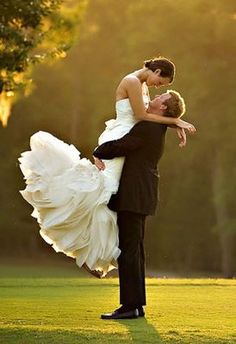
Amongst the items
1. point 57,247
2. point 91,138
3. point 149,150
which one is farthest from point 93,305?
point 91,138

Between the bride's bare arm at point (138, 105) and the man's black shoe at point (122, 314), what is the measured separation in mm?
1435

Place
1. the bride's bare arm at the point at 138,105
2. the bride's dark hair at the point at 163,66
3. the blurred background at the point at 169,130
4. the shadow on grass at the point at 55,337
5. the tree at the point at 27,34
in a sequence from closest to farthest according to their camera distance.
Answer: the shadow on grass at the point at 55,337 → the bride's bare arm at the point at 138,105 → the bride's dark hair at the point at 163,66 → the tree at the point at 27,34 → the blurred background at the point at 169,130

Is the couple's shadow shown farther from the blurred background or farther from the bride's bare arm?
the blurred background

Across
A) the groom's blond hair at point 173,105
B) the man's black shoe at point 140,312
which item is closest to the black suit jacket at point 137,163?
the groom's blond hair at point 173,105

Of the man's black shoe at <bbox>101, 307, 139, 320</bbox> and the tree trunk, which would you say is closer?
the man's black shoe at <bbox>101, 307, 139, 320</bbox>

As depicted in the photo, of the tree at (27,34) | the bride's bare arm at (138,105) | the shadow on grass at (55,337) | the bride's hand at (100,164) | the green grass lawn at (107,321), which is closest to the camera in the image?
the shadow on grass at (55,337)

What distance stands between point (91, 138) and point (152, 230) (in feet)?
15.5

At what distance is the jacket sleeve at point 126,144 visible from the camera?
799 cm

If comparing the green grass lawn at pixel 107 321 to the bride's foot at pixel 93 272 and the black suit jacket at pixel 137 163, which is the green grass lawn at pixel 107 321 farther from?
the black suit jacket at pixel 137 163

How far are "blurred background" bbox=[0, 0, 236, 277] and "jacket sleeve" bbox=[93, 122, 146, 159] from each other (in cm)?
2961

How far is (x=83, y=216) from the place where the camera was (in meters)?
8.11

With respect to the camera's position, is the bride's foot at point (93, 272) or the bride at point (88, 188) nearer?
the bride at point (88, 188)

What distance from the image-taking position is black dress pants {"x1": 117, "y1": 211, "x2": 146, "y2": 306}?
8094 millimetres

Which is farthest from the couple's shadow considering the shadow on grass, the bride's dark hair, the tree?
the tree
